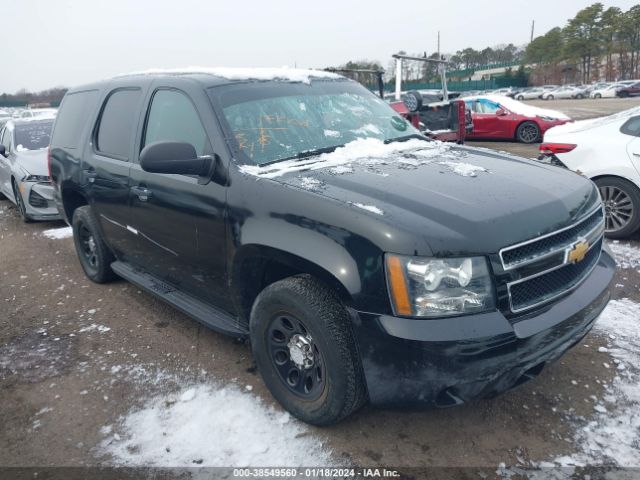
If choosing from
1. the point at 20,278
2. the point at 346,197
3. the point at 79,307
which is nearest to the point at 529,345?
the point at 346,197

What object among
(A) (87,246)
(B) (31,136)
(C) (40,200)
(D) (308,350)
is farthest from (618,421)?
(B) (31,136)

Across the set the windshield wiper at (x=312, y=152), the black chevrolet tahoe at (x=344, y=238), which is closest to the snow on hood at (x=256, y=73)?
the black chevrolet tahoe at (x=344, y=238)

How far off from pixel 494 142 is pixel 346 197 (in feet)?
44.6

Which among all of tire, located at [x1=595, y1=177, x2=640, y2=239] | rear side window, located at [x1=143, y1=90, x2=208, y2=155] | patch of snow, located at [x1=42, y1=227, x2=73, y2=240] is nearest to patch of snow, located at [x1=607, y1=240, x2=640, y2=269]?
tire, located at [x1=595, y1=177, x2=640, y2=239]

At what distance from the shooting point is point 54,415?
2973 mm

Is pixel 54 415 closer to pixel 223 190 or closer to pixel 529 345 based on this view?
pixel 223 190

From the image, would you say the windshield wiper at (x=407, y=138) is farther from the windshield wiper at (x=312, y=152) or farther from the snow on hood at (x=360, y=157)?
the windshield wiper at (x=312, y=152)

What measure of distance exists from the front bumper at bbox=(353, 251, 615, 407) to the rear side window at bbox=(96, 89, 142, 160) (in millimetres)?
2524

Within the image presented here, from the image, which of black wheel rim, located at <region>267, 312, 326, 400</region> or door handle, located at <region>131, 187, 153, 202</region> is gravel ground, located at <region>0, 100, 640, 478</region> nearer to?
black wheel rim, located at <region>267, 312, 326, 400</region>

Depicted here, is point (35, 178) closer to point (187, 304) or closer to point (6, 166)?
point (6, 166)

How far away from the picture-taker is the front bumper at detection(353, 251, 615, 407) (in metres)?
2.09

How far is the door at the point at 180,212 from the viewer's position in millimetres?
2959

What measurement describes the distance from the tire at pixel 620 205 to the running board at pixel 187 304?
14.6 ft

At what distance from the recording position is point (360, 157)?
3.08 meters
